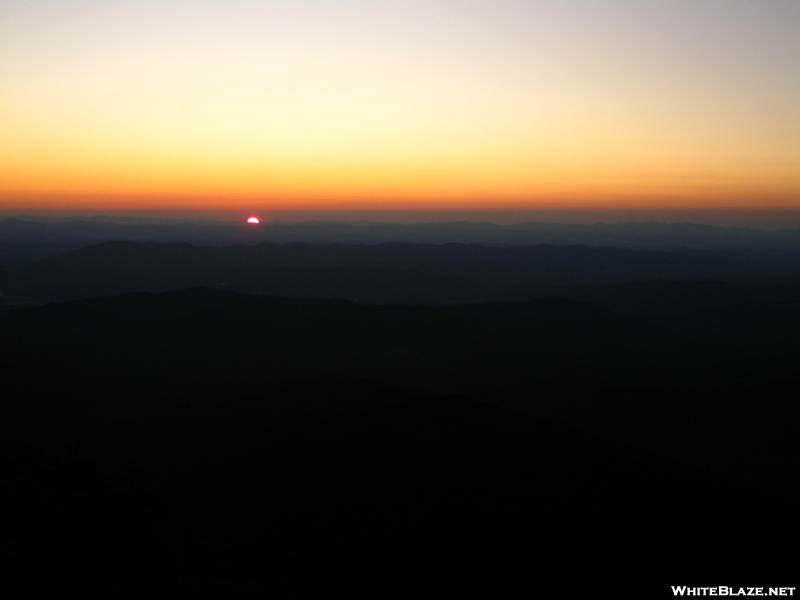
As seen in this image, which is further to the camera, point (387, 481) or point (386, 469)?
point (386, 469)

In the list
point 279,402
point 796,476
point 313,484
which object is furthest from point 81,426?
point 796,476

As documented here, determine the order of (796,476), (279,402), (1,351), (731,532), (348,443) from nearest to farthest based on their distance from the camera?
1. (731,532)
2. (348,443)
3. (796,476)
4. (279,402)
5. (1,351)

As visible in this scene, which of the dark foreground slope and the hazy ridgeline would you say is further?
the hazy ridgeline

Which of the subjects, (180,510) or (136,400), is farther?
(136,400)

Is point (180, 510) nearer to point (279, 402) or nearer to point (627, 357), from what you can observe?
point (279, 402)

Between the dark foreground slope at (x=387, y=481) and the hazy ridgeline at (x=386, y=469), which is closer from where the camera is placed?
the dark foreground slope at (x=387, y=481)

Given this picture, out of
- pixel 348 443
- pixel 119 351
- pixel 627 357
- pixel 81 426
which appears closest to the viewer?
pixel 348 443

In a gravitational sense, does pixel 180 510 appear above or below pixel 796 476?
above
